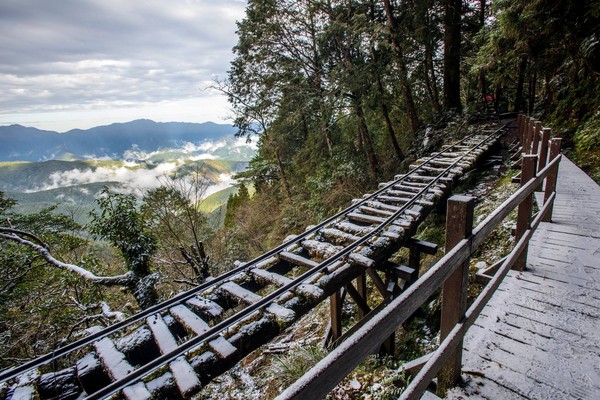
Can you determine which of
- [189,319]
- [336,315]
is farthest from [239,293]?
[336,315]

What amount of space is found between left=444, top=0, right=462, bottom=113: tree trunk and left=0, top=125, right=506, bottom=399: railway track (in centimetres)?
1088

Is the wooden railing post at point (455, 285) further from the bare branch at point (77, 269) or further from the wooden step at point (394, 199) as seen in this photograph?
the bare branch at point (77, 269)

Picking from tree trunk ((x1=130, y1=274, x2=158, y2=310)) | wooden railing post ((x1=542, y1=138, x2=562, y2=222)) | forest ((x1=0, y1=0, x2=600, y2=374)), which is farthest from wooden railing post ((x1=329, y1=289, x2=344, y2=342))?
tree trunk ((x1=130, y1=274, x2=158, y2=310))

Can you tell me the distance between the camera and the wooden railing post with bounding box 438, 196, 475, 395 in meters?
1.74

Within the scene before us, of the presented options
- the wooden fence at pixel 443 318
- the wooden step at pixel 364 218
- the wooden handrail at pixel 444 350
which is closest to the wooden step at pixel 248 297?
the wooden fence at pixel 443 318

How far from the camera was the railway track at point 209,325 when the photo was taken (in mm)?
2750

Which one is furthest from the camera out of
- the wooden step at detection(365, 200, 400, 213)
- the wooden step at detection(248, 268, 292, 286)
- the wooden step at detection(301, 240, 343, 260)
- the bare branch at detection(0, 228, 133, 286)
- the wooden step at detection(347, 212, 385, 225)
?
the bare branch at detection(0, 228, 133, 286)

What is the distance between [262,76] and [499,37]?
1212cm

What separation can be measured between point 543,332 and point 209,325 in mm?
3275

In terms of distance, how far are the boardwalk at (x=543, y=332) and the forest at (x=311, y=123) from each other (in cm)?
516

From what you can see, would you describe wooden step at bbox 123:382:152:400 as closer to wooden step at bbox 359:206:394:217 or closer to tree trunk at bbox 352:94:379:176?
wooden step at bbox 359:206:394:217

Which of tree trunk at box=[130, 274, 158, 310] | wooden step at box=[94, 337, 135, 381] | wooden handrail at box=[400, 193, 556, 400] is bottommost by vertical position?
tree trunk at box=[130, 274, 158, 310]

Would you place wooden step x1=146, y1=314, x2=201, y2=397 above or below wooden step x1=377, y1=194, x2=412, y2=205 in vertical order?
below

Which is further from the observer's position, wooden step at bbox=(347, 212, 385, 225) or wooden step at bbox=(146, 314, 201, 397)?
wooden step at bbox=(347, 212, 385, 225)
